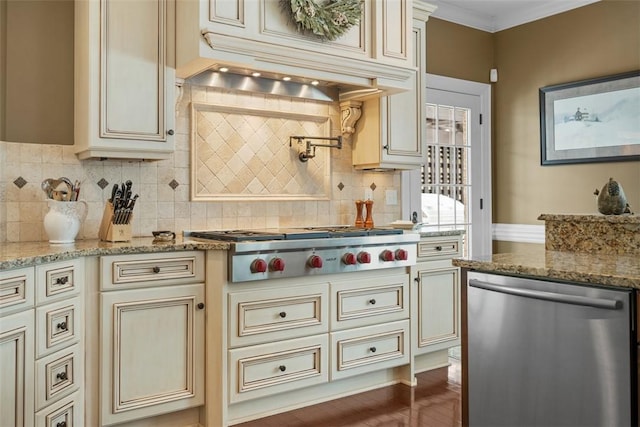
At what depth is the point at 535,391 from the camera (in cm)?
192

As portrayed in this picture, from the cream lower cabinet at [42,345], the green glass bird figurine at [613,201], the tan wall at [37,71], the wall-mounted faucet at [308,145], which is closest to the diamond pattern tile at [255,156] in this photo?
the wall-mounted faucet at [308,145]

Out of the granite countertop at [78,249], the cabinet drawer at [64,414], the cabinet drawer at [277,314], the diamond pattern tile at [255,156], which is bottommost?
the cabinet drawer at [64,414]

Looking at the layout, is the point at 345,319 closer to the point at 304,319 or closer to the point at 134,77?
the point at 304,319

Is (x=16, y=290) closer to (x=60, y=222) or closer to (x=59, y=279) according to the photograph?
(x=59, y=279)

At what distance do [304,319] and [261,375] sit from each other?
1.19 feet

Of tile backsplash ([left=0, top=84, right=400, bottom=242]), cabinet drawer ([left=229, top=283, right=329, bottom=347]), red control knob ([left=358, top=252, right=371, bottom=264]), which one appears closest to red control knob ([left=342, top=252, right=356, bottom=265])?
red control knob ([left=358, top=252, right=371, bottom=264])

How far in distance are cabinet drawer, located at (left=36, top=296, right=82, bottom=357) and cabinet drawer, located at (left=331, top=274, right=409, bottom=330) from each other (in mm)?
1304

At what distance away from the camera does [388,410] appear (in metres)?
3.02

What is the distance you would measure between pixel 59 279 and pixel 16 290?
0.26 meters

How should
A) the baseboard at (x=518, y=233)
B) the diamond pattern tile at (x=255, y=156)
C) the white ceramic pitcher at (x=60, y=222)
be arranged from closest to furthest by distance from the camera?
1. the white ceramic pitcher at (x=60, y=222)
2. the diamond pattern tile at (x=255, y=156)
3. the baseboard at (x=518, y=233)

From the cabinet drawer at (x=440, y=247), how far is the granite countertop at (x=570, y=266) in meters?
1.19

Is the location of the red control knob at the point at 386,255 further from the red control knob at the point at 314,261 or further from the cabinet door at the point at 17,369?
the cabinet door at the point at 17,369

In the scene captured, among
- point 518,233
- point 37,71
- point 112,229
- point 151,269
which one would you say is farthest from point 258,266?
point 518,233

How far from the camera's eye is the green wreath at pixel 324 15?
3047mm
